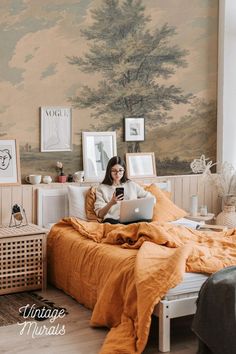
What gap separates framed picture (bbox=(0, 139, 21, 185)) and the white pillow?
499 millimetres

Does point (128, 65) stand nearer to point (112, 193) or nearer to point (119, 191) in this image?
point (112, 193)

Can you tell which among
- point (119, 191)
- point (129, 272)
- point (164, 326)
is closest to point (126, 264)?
point (129, 272)

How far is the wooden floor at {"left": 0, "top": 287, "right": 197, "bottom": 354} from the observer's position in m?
3.93

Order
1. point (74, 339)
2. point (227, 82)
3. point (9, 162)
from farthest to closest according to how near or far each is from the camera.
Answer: point (227, 82) → point (9, 162) → point (74, 339)

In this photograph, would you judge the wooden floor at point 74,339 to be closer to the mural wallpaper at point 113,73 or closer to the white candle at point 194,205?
the mural wallpaper at point 113,73

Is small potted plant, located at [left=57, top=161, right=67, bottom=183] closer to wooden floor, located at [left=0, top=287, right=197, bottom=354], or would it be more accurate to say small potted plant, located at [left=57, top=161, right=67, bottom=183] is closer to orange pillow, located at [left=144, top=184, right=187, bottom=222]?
orange pillow, located at [left=144, top=184, right=187, bottom=222]

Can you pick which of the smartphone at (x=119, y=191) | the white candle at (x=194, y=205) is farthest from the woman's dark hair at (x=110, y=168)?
the white candle at (x=194, y=205)

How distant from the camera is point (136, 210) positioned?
17.7 feet

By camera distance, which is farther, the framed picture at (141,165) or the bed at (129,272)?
the framed picture at (141,165)

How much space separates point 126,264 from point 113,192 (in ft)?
5.20

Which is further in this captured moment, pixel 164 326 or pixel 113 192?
pixel 113 192

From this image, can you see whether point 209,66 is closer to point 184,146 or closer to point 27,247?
point 184,146

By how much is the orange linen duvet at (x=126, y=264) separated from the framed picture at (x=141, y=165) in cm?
119

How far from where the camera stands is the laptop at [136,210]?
5.32 m
